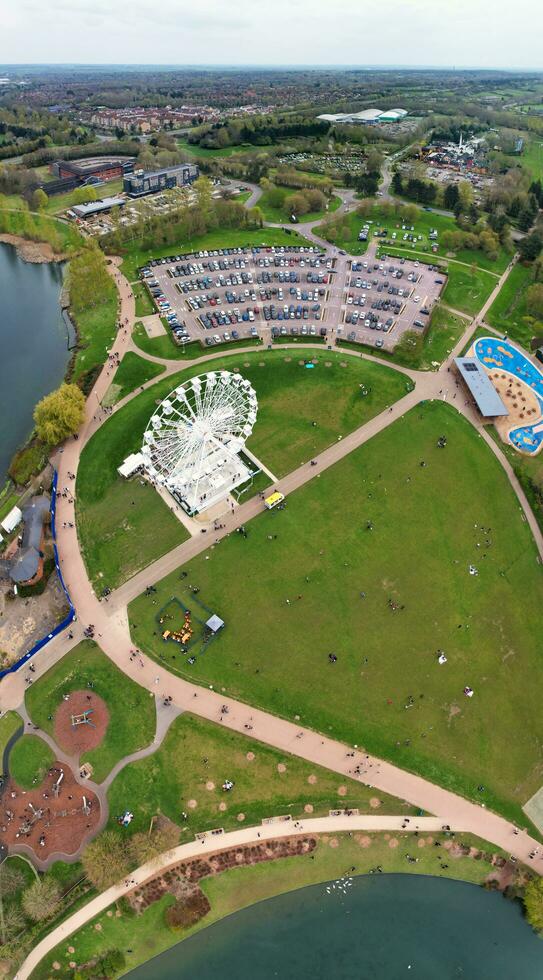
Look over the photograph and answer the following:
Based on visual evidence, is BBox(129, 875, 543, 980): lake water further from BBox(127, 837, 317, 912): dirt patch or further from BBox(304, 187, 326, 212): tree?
BBox(304, 187, 326, 212): tree

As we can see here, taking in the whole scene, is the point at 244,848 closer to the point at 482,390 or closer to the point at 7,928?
the point at 7,928

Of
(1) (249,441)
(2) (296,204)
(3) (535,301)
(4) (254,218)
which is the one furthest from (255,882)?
(2) (296,204)

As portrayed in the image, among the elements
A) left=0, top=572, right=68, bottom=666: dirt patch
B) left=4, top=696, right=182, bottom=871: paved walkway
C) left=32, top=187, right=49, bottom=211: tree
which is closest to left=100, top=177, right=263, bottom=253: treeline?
left=32, top=187, right=49, bottom=211: tree

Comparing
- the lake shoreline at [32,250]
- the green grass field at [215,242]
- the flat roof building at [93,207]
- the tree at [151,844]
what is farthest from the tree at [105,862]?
the flat roof building at [93,207]

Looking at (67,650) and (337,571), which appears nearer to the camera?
(67,650)

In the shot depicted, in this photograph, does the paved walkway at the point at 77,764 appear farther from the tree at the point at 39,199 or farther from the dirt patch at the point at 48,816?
the tree at the point at 39,199

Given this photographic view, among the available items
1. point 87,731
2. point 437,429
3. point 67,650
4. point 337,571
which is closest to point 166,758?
point 87,731
